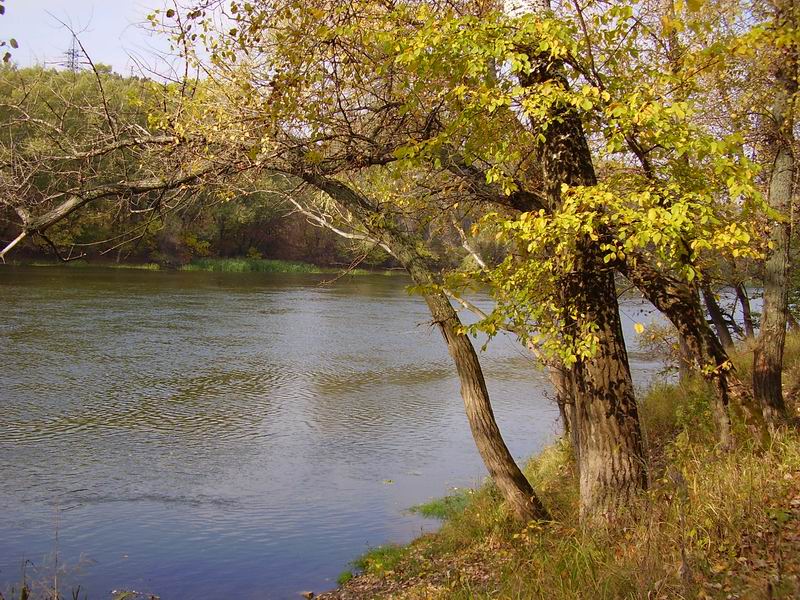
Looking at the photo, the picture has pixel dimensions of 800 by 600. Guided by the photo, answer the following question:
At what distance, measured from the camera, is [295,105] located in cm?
644

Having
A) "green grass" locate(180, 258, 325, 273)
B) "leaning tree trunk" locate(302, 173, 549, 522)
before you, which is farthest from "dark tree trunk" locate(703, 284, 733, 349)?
"green grass" locate(180, 258, 325, 273)

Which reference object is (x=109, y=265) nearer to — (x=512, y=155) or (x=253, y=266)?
(x=253, y=266)

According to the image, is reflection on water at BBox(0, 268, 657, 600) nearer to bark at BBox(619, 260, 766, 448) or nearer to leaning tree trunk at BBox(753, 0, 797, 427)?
bark at BBox(619, 260, 766, 448)

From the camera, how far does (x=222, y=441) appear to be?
13.1 metres

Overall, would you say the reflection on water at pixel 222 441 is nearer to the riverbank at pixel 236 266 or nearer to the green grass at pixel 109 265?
the green grass at pixel 109 265

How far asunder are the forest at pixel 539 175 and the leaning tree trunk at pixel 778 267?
3 cm

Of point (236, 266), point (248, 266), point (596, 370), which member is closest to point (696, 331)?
point (596, 370)

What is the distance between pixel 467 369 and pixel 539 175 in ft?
8.05

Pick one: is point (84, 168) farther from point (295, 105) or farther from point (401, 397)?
point (401, 397)

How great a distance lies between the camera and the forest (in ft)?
17.5

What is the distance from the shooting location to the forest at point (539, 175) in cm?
532

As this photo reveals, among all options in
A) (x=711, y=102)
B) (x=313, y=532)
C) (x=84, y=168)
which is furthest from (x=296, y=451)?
(x=711, y=102)

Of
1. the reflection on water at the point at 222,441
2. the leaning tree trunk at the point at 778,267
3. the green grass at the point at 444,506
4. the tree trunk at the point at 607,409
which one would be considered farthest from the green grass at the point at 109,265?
the tree trunk at the point at 607,409

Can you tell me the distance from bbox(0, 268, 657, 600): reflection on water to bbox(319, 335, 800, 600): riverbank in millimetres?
1198
